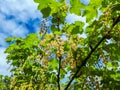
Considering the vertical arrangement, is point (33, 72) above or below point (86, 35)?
above

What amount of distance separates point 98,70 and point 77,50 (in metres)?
0.60

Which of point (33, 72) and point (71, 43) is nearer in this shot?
point (71, 43)

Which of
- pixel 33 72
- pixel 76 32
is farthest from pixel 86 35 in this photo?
pixel 33 72

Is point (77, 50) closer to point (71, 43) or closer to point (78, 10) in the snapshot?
point (71, 43)

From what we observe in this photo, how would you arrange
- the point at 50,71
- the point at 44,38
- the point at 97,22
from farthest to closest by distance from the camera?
the point at 50,71
the point at 44,38
the point at 97,22

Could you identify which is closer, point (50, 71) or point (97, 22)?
point (97, 22)

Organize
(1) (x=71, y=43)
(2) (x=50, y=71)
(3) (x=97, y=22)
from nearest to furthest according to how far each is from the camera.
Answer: (3) (x=97, y=22)
(1) (x=71, y=43)
(2) (x=50, y=71)

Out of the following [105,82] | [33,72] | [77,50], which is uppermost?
[33,72]

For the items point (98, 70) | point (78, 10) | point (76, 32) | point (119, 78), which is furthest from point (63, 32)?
point (119, 78)

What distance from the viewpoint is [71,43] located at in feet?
15.3

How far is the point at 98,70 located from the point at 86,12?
4.00 ft

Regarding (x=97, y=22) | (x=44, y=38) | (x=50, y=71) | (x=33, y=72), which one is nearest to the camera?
(x=97, y=22)

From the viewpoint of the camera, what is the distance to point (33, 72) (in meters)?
8.09

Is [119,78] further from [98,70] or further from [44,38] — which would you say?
[44,38]
